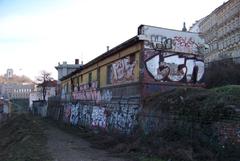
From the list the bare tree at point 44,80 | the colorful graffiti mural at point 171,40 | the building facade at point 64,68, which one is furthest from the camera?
the bare tree at point 44,80

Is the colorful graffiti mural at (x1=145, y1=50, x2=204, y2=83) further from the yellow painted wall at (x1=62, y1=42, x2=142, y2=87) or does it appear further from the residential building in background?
the residential building in background

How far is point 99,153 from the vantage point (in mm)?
14922

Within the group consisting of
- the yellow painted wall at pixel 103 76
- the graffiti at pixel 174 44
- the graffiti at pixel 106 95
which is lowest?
the graffiti at pixel 106 95

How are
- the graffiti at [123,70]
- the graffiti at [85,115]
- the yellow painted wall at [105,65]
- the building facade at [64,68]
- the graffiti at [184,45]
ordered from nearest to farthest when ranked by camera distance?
the yellow painted wall at [105,65], the graffiti at [184,45], the graffiti at [123,70], the graffiti at [85,115], the building facade at [64,68]

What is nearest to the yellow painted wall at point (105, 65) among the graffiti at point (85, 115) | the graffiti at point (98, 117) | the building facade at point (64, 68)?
the graffiti at point (98, 117)

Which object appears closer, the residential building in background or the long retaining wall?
the long retaining wall

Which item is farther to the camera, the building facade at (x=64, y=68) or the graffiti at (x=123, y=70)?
the building facade at (x=64, y=68)

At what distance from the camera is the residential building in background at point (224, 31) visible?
5722 centimetres

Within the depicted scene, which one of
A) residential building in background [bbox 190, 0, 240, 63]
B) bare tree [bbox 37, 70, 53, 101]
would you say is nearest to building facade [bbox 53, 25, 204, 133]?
residential building in background [bbox 190, 0, 240, 63]

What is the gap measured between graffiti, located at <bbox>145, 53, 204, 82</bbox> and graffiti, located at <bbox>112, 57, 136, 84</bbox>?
4.06ft

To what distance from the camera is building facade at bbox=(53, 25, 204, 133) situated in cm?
1825

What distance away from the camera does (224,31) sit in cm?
6275

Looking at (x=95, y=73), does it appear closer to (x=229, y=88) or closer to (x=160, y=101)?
(x=160, y=101)

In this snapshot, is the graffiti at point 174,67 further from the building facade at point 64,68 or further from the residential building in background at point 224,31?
the building facade at point 64,68
